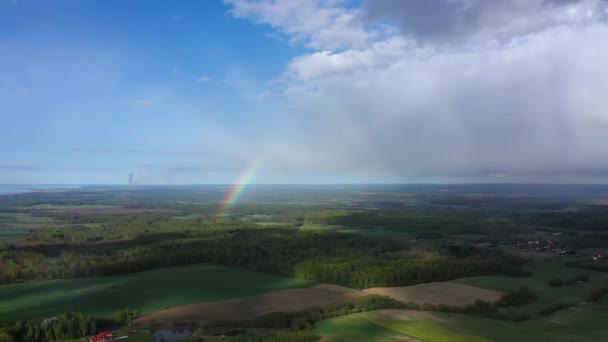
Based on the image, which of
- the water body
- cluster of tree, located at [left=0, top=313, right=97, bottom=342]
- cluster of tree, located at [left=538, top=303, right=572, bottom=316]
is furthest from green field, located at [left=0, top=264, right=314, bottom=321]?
cluster of tree, located at [left=538, top=303, right=572, bottom=316]

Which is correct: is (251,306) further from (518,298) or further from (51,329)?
(518,298)

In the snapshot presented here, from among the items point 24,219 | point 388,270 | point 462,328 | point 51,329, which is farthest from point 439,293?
point 24,219

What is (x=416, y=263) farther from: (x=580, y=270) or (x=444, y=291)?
(x=580, y=270)

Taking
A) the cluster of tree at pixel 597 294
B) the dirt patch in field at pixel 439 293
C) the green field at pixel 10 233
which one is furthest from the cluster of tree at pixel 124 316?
the green field at pixel 10 233

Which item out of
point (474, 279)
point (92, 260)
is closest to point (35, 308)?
point (92, 260)

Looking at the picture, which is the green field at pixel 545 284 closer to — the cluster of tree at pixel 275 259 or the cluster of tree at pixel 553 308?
the cluster of tree at pixel 553 308
